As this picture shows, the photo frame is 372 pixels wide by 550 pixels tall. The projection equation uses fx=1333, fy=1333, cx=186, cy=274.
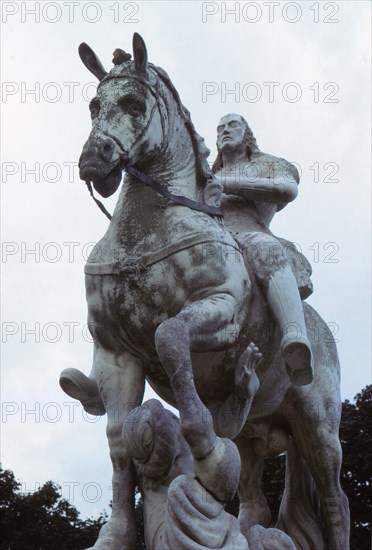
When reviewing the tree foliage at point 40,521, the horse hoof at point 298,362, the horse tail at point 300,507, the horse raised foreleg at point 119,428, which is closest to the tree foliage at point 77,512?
the tree foliage at point 40,521

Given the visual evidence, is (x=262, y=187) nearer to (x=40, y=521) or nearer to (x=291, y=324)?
(x=291, y=324)

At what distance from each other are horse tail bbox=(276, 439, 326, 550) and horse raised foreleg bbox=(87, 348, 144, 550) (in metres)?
1.69

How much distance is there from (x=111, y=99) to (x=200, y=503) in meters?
2.48

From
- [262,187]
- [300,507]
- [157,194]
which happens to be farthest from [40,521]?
[157,194]

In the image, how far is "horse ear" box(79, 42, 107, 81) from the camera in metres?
8.38

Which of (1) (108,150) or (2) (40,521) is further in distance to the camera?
(2) (40,521)

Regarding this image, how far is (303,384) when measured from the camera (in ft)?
27.8

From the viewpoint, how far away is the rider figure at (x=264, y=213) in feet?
27.1

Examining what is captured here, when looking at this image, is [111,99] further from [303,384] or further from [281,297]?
[303,384]

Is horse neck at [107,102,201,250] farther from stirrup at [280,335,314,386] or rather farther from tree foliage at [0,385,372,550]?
tree foliage at [0,385,372,550]

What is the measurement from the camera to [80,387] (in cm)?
834

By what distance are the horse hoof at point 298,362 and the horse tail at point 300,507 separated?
40.1 inches

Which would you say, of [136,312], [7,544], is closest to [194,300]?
[136,312]

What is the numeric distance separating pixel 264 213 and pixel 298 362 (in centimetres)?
145
